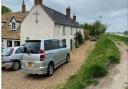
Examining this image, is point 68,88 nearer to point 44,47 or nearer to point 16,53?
point 44,47

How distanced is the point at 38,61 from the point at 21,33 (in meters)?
17.8

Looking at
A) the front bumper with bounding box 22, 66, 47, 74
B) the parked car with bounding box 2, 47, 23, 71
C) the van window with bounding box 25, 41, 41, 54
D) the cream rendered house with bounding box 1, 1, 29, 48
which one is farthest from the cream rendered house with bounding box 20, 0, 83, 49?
the front bumper with bounding box 22, 66, 47, 74

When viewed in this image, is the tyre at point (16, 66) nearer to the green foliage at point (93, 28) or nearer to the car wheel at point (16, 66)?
the car wheel at point (16, 66)

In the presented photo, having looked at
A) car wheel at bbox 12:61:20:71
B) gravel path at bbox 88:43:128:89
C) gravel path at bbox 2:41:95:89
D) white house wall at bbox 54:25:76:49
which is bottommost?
gravel path at bbox 2:41:95:89

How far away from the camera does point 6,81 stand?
495 inches

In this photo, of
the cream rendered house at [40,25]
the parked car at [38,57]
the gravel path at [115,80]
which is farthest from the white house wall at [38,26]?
the gravel path at [115,80]

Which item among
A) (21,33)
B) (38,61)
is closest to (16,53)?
(38,61)

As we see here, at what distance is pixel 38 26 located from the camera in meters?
28.0

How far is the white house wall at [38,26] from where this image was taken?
27.2m

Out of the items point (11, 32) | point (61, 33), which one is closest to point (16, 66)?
point (61, 33)

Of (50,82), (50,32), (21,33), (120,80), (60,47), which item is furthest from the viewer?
(21,33)

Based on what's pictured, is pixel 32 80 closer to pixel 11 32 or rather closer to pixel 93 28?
pixel 11 32

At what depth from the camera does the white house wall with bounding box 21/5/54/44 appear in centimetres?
2720

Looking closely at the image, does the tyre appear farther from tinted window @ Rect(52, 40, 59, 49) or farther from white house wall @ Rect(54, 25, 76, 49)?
white house wall @ Rect(54, 25, 76, 49)
